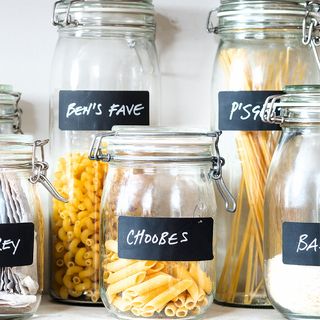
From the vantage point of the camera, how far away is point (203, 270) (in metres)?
0.94

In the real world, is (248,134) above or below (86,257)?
above

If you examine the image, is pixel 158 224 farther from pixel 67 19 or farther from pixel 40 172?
pixel 67 19

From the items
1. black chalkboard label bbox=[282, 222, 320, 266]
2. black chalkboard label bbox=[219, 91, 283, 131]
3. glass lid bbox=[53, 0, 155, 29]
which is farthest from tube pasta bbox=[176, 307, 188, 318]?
glass lid bbox=[53, 0, 155, 29]

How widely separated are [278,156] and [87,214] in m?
0.21

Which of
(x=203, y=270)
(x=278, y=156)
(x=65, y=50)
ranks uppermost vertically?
(x=65, y=50)

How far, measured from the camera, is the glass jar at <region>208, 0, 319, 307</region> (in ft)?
3.35

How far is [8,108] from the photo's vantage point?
107 centimetres

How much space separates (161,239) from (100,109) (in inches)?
6.9

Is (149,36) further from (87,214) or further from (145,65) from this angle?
(87,214)

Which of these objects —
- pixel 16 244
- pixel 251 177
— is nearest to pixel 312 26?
pixel 251 177

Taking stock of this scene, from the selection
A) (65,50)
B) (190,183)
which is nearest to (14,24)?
(65,50)

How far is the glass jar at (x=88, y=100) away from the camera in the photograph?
40.2 inches

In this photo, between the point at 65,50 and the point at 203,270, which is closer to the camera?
the point at 203,270

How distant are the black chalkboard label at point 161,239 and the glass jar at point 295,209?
0.08 metres
